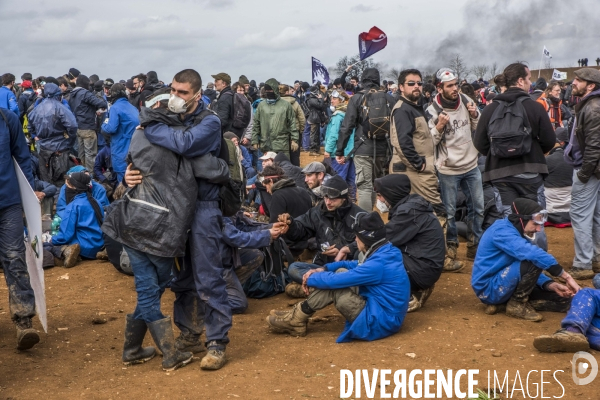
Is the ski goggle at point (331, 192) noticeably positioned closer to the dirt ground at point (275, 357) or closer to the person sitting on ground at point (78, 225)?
the dirt ground at point (275, 357)

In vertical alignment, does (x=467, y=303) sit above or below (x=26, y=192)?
below

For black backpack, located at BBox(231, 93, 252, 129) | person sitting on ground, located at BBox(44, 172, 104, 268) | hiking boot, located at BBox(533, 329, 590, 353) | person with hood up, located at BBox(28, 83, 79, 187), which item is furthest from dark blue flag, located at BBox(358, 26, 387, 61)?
hiking boot, located at BBox(533, 329, 590, 353)

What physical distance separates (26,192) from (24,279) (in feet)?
2.41

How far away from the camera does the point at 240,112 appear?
13531 millimetres

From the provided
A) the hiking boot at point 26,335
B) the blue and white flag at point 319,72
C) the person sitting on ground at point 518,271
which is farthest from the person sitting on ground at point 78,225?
the blue and white flag at point 319,72

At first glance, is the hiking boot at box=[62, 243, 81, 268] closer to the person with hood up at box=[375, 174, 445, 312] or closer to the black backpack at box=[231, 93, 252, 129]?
the person with hood up at box=[375, 174, 445, 312]

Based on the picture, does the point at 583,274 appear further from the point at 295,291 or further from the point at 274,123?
the point at 274,123

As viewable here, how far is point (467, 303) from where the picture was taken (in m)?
7.23

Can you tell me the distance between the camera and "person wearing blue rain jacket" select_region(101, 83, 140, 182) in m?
11.7

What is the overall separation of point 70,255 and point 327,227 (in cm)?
380

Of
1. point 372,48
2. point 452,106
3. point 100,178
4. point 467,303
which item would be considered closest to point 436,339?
point 467,303

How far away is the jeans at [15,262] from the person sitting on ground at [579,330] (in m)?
4.13

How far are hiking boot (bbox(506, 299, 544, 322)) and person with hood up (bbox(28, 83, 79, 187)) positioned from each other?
27.2ft

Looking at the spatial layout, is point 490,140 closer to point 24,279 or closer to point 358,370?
point 358,370
